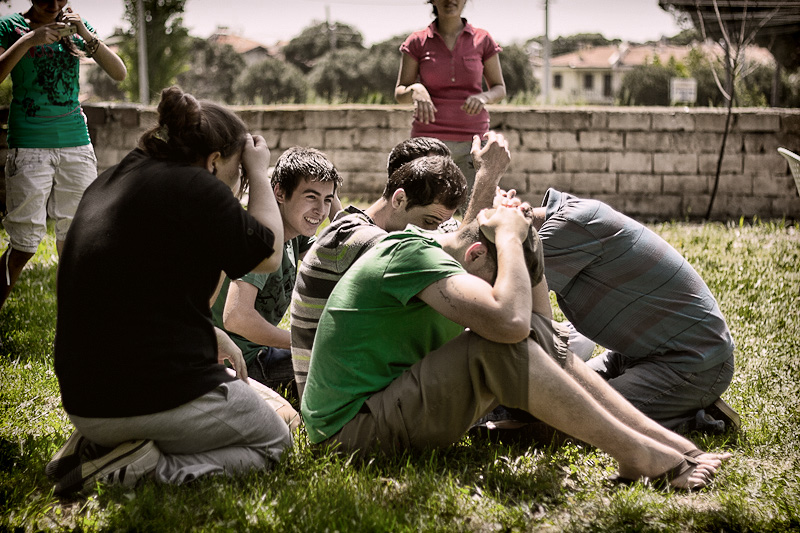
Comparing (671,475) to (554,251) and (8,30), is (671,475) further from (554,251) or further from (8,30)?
(8,30)

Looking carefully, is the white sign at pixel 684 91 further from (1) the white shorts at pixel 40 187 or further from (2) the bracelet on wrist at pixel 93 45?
(1) the white shorts at pixel 40 187

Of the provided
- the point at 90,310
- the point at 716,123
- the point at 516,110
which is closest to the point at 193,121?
the point at 90,310

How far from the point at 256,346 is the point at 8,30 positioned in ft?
8.73

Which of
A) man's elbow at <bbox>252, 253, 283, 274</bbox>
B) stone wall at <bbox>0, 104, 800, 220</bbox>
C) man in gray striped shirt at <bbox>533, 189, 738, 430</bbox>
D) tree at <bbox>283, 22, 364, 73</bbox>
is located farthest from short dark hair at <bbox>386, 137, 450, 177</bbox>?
tree at <bbox>283, 22, 364, 73</bbox>

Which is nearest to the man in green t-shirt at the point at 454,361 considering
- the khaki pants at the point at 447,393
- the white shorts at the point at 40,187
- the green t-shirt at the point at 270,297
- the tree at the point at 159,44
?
the khaki pants at the point at 447,393

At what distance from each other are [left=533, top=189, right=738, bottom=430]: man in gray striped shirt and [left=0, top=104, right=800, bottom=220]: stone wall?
627 cm

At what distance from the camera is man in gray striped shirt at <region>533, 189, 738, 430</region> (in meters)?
3.15

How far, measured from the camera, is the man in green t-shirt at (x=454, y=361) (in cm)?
246

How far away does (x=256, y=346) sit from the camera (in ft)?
11.7

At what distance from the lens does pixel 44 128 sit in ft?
15.9

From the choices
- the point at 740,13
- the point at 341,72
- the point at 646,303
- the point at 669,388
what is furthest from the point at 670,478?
the point at 341,72

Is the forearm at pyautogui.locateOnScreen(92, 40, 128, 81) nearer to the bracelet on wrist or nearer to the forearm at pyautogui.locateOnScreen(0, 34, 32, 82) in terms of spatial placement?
the bracelet on wrist

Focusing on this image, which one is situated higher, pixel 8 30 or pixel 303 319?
pixel 8 30

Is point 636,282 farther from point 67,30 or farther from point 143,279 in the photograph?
point 67,30
